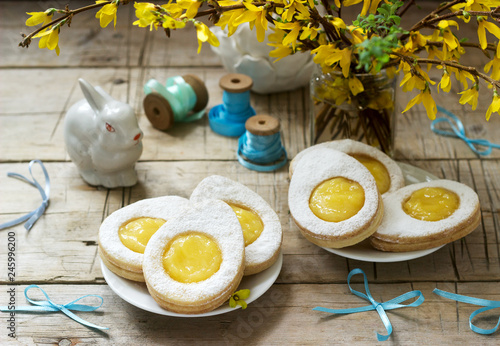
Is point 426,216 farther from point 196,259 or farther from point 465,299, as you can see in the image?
point 196,259

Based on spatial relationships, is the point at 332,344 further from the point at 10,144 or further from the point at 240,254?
the point at 10,144

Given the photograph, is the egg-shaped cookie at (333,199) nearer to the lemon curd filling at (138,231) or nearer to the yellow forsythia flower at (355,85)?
the yellow forsythia flower at (355,85)

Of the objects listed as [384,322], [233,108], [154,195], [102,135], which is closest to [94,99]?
[102,135]

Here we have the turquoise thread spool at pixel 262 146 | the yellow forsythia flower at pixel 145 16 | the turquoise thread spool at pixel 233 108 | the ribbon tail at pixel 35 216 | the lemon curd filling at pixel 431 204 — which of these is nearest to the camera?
the yellow forsythia flower at pixel 145 16

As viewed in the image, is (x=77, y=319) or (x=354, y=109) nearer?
(x=77, y=319)

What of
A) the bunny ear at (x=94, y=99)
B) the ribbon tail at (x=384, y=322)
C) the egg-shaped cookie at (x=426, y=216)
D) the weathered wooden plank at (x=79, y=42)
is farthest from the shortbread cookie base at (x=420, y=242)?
the weathered wooden plank at (x=79, y=42)

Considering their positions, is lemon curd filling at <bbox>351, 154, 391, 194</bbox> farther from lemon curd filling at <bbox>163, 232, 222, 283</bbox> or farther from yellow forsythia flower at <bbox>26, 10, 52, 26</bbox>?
yellow forsythia flower at <bbox>26, 10, 52, 26</bbox>

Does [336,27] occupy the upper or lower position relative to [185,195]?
upper
